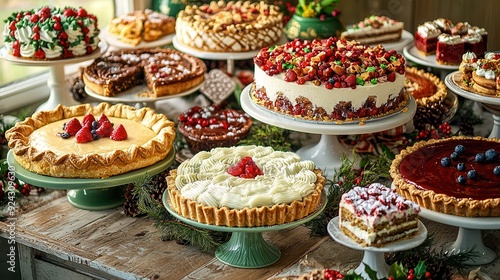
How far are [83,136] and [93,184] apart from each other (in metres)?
0.28

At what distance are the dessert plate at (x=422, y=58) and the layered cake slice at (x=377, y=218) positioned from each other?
167 centimetres

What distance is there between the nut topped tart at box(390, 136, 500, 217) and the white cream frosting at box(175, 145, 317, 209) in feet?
1.32

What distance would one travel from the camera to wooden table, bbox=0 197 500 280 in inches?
125

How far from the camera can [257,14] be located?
4.89 m

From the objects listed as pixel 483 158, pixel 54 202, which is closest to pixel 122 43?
pixel 54 202

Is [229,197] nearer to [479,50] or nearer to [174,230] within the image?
[174,230]

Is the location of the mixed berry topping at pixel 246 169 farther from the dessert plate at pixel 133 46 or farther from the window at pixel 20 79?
the window at pixel 20 79

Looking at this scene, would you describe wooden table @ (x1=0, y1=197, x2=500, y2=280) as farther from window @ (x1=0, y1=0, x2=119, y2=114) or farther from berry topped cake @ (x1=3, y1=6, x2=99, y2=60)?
window @ (x1=0, y1=0, x2=119, y2=114)

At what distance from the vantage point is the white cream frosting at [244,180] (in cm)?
302

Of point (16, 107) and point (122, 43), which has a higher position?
point (122, 43)

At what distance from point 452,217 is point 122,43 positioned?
259 centimetres

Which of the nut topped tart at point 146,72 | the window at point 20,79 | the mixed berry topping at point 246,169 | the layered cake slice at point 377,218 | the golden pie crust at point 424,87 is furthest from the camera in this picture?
the window at point 20,79

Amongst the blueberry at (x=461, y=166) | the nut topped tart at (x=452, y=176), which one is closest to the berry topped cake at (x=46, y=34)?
the nut topped tart at (x=452, y=176)

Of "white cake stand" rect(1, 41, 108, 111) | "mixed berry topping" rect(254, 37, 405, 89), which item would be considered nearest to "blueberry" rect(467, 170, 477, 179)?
"mixed berry topping" rect(254, 37, 405, 89)
